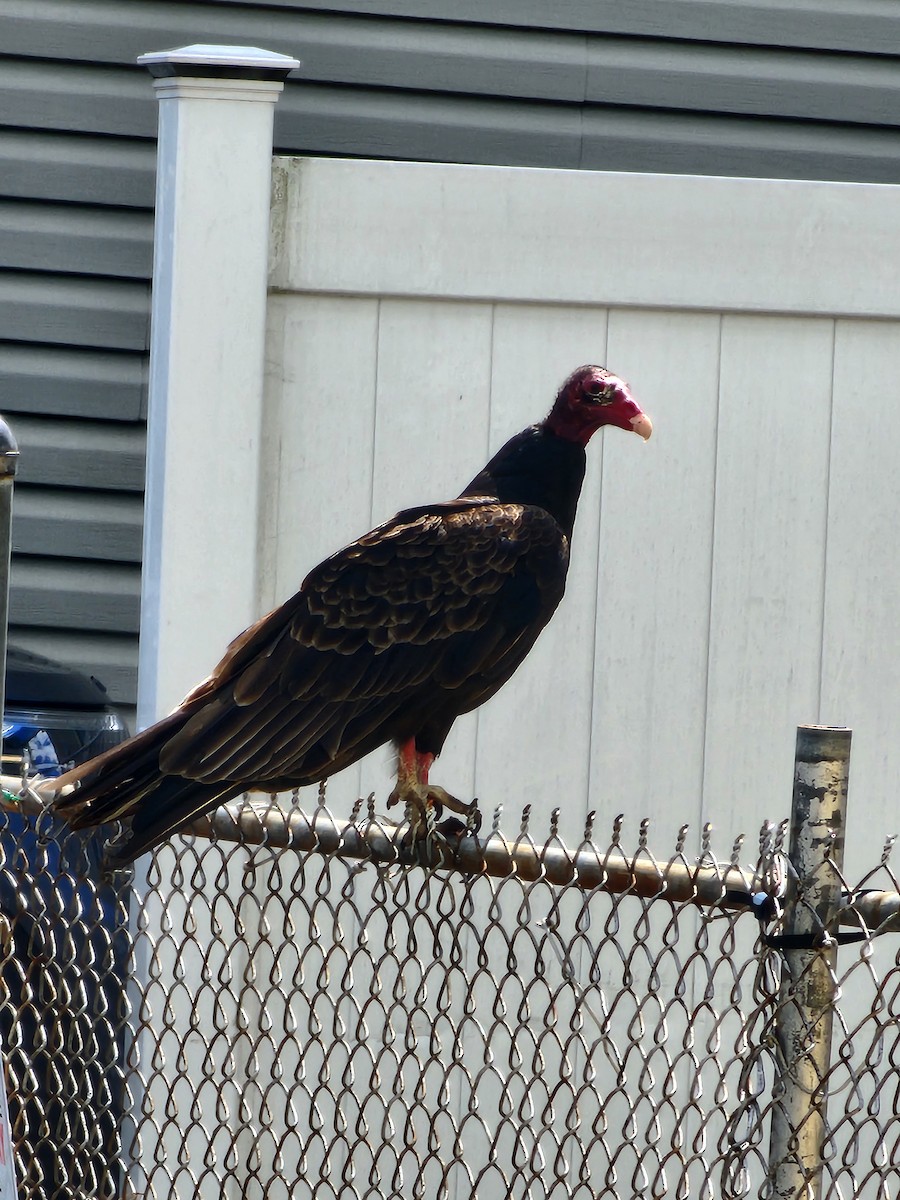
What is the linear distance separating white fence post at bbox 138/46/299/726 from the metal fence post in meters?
1.49

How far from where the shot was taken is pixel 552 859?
178 centimetres

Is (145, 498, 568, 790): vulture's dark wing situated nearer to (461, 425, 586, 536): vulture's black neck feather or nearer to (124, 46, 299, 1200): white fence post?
(461, 425, 586, 536): vulture's black neck feather

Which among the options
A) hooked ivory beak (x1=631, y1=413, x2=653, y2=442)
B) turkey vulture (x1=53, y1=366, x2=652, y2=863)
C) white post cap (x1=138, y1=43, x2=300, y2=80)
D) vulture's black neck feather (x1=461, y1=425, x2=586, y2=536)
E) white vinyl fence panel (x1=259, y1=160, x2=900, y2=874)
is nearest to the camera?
turkey vulture (x1=53, y1=366, x2=652, y2=863)

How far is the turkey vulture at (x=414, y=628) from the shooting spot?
2.17 m

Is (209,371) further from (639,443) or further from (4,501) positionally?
(4,501)

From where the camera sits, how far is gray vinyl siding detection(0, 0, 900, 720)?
364cm

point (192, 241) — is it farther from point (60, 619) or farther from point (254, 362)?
point (60, 619)

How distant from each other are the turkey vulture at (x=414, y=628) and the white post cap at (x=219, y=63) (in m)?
0.87

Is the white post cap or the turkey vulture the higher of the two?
the white post cap

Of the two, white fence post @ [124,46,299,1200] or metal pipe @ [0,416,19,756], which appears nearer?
metal pipe @ [0,416,19,756]

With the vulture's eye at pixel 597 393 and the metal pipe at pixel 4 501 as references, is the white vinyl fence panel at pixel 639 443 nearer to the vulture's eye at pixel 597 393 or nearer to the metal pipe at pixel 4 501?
the vulture's eye at pixel 597 393

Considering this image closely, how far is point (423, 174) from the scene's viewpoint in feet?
9.41

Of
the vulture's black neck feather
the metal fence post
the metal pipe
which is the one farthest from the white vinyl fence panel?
the metal fence post

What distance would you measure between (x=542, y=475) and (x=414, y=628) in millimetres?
343
